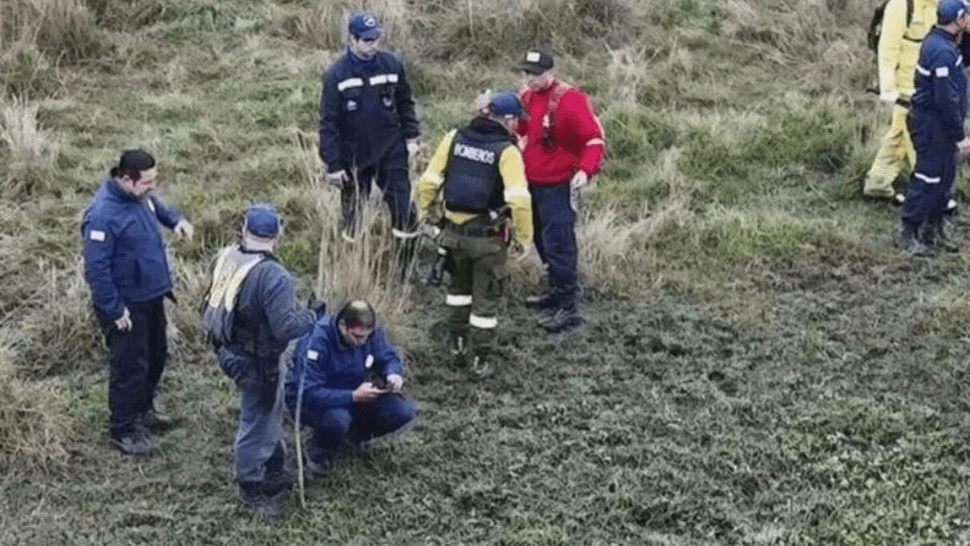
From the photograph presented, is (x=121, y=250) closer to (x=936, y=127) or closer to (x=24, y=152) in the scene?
(x=24, y=152)

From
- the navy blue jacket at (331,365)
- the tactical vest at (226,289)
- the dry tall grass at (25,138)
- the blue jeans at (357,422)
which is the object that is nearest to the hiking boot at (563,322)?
the blue jeans at (357,422)

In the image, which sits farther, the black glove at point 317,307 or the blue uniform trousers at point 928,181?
the blue uniform trousers at point 928,181

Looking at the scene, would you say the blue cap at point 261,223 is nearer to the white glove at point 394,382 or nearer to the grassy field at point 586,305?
the white glove at point 394,382

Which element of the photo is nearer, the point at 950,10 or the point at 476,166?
the point at 476,166

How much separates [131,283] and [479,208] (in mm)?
2003

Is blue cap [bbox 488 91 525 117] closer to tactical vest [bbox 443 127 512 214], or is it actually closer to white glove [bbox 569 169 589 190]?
tactical vest [bbox 443 127 512 214]

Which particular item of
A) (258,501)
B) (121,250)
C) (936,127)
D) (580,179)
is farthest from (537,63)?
(258,501)

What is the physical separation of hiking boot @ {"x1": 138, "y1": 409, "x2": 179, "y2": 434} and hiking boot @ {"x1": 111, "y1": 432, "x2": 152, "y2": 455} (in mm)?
117

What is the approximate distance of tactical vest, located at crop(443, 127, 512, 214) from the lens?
7.53 metres

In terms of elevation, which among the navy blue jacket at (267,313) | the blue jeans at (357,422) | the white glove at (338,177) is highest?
the navy blue jacket at (267,313)

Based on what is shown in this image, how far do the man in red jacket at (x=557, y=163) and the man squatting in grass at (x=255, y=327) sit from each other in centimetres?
240

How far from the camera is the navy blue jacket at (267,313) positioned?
5.97 m

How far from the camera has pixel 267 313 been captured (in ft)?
19.7

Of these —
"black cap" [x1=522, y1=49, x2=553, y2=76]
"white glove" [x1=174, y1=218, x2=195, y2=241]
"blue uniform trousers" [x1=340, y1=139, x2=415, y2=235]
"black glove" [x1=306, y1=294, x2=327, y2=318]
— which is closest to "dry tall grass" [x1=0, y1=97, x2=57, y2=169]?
"blue uniform trousers" [x1=340, y1=139, x2=415, y2=235]
